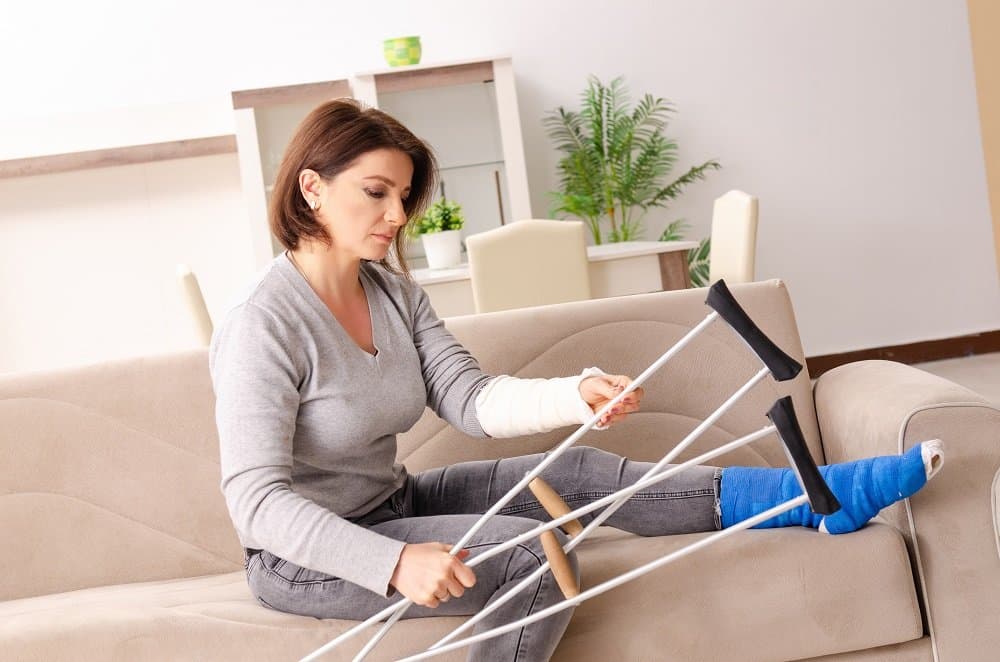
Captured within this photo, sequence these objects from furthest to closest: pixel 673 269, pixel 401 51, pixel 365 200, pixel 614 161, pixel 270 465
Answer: pixel 614 161 → pixel 401 51 → pixel 673 269 → pixel 365 200 → pixel 270 465

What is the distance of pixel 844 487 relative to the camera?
170 cm

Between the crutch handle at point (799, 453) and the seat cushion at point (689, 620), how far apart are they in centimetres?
42

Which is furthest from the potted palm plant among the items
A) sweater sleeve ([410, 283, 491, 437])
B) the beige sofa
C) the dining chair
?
sweater sleeve ([410, 283, 491, 437])

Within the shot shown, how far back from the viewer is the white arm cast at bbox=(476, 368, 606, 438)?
67.9 inches

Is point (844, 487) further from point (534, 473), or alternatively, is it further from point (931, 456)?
point (534, 473)

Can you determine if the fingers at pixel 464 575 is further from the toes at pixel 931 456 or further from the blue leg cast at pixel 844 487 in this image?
the toes at pixel 931 456

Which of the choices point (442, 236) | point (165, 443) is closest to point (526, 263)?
point (442, 236)

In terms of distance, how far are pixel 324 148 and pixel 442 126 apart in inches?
127

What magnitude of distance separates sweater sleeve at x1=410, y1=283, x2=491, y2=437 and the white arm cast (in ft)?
0.08

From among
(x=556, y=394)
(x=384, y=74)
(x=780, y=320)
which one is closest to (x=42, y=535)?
(x=556, y=394)

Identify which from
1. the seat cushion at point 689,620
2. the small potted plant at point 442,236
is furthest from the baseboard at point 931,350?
the seat cushion at point 689,620

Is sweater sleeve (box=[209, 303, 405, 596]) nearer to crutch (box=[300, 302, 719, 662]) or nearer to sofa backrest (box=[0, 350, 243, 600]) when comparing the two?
crutch (box=[300, 302, 719, 662])

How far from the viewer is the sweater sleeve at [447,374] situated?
6.19ft

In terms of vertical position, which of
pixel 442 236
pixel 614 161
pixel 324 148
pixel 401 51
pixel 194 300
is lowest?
pixel 194 300
